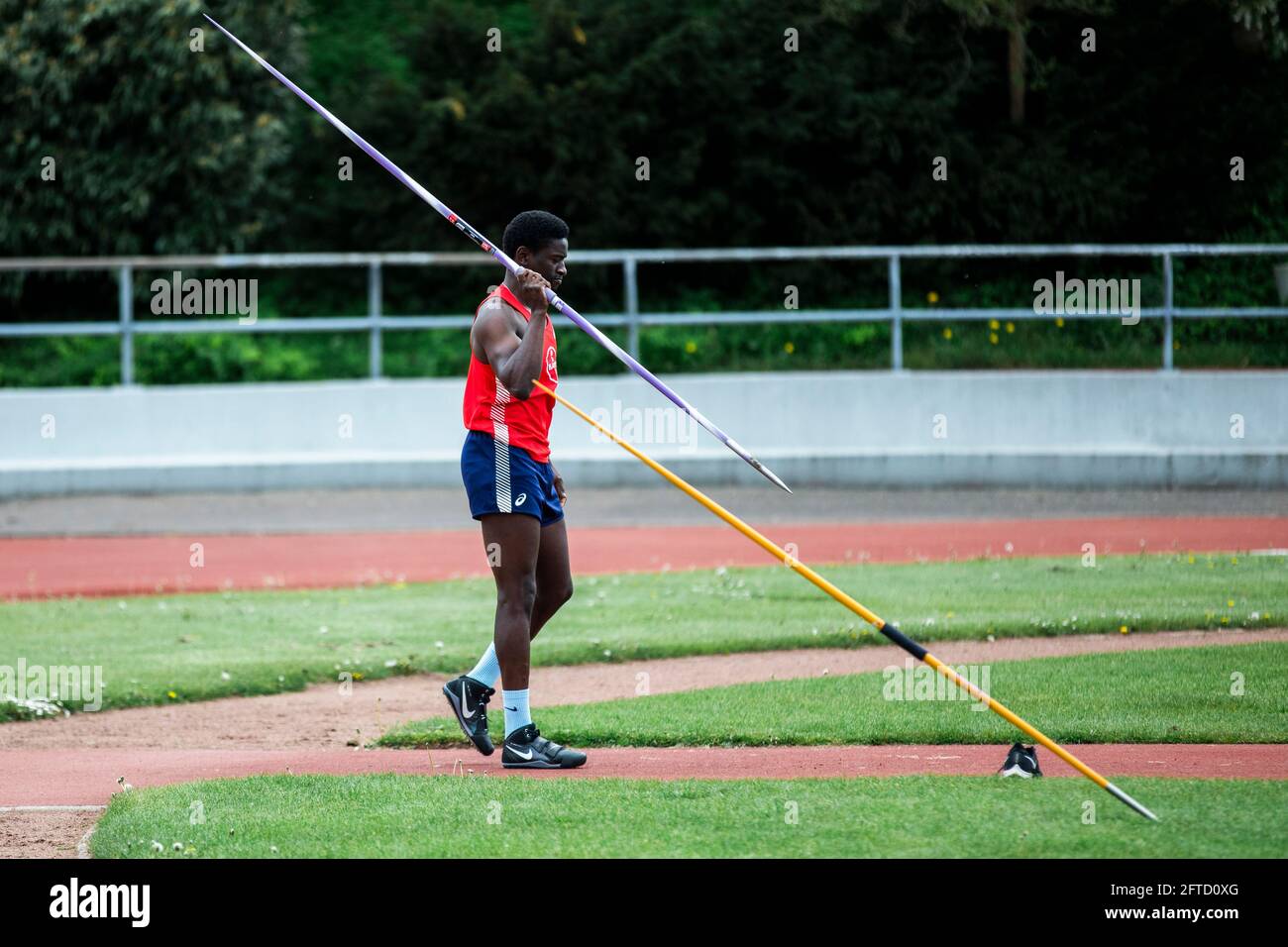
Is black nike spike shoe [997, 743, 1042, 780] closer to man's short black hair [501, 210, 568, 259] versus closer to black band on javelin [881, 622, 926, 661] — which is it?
black band on javelin [881, 622, 926, 661]

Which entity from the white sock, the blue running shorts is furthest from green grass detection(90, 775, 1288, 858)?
the blue running shorts

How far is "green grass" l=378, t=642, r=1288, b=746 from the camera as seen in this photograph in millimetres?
8086

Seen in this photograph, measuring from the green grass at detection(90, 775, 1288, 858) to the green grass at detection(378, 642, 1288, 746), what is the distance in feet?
3.65

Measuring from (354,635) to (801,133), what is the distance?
455 inches

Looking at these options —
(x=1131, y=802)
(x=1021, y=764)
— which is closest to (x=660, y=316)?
(x=1021, y=764)

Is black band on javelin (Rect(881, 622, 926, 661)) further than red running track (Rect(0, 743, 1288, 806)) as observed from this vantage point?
No

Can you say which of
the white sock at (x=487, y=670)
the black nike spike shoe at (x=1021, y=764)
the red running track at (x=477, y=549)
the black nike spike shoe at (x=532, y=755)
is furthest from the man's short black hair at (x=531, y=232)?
the red running track at (x=477, y=549)

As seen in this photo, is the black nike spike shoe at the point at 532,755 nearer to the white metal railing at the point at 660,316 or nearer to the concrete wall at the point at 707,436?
the concrete wall at the point at 707,436

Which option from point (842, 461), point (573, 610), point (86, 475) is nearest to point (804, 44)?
point (842, 461)

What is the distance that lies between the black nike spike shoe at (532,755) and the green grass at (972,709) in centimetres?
67

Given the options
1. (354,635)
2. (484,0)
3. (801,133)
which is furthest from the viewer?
(484,0)

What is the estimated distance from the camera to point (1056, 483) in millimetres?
17688
